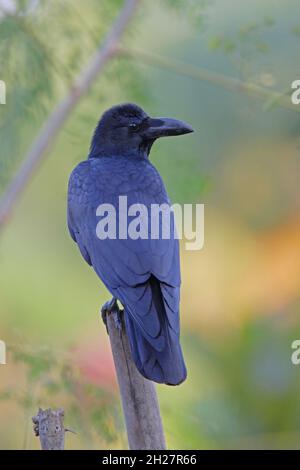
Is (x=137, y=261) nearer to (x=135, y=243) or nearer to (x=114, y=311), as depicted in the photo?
(x=135, y=243)

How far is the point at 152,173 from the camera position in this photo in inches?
184

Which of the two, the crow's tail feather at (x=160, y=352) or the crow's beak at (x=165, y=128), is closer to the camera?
the crow's tail feather at (x=160, y=352)

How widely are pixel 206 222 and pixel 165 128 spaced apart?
110cm

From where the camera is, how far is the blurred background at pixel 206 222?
4523mm

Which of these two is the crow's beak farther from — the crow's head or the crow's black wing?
the crow's black wing

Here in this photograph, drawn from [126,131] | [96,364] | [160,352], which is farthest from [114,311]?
[126,131]

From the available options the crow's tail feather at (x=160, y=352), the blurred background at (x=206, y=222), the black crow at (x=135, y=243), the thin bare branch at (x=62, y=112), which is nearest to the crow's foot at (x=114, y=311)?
the black crow at (x=135, y=243)

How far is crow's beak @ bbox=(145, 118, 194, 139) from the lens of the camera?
15.5 ft

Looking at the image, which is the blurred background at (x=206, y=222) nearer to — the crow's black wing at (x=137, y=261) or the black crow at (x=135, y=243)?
the black crow at (x=135, y=243)

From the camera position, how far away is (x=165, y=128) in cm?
482

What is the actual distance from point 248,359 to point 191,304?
425 mm

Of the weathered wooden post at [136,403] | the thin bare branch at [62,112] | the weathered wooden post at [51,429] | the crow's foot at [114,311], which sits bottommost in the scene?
the weathered wooden post at [51,429]

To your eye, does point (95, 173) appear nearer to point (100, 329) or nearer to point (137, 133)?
point (137, 133)
